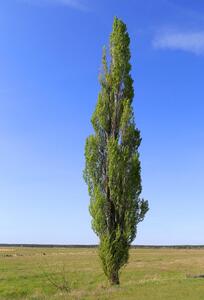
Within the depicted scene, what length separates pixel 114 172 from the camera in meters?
30.6

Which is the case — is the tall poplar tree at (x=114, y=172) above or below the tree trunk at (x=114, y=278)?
above

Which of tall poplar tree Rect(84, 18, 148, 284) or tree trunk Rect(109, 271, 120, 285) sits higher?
tall poplar tree Rect(84, 18, 148, 284)

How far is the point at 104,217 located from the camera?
101 feet

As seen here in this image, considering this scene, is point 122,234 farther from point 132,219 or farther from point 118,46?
point 118,46

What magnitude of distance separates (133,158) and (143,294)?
36.1ft

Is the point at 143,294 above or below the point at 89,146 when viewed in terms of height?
below

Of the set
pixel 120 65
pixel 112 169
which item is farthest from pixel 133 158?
pixel 120 65

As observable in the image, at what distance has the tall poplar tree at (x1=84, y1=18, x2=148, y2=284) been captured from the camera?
30516mm

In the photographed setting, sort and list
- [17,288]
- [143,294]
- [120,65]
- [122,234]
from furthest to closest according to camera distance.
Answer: [17,288] < [120,65] < [122,234] < [143,294]

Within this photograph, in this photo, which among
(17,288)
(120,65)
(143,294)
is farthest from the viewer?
(17,288)

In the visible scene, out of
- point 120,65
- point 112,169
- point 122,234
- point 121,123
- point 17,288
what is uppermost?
point 120,65

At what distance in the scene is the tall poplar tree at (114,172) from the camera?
3052 cm

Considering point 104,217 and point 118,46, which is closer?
point 104,217

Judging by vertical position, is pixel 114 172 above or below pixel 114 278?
above
